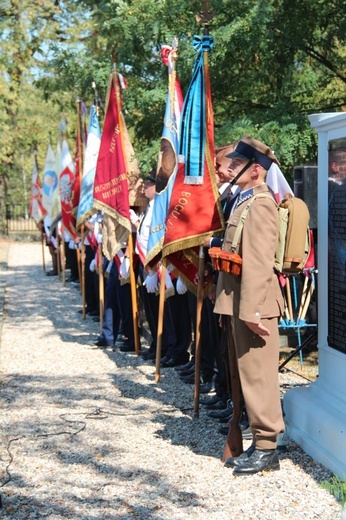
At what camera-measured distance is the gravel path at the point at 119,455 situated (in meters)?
5.29

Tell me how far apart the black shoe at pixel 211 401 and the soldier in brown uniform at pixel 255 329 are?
1.82 m

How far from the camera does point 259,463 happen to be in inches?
231

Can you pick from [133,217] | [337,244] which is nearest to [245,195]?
[337,244]

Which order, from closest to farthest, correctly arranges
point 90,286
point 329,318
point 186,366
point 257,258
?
point 257,258 < point 329,318 < point 186,366 < point 90,286

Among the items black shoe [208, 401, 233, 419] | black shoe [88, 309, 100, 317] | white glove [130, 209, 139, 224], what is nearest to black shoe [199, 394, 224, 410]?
black shoe [208, 401, 233, 419]

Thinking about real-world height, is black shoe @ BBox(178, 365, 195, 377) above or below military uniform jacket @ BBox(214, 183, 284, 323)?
below

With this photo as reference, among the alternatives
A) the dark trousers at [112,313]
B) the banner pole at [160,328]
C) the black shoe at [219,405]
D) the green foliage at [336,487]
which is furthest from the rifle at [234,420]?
the dark trousers at [112,313]

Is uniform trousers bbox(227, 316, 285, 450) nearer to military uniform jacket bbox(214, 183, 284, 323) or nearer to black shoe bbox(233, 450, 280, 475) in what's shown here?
black shoe bbox(233, 450, 280, 475)

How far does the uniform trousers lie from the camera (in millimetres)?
5922

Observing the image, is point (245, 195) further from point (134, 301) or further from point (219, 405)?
point (134, 301)

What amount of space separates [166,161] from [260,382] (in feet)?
11.8

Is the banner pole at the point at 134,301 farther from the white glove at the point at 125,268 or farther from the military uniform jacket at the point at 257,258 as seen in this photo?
the military uniform jacket at the point at 257,258

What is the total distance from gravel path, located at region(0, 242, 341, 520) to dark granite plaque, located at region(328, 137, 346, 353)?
3.00 feet

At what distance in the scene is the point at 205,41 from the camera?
7.53m
